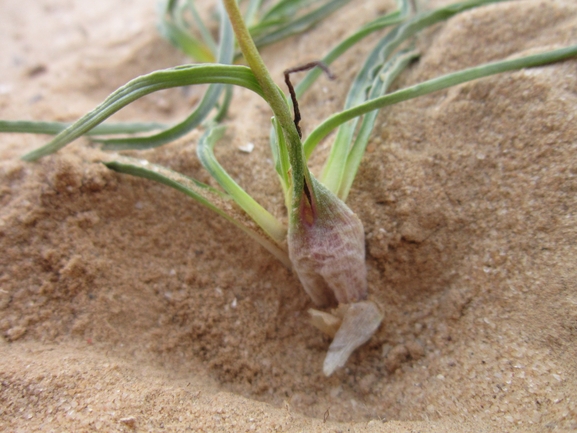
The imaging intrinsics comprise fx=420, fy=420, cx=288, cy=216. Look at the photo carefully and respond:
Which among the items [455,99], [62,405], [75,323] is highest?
[455,99]

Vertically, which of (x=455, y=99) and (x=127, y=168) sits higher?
(x=455, y=99)

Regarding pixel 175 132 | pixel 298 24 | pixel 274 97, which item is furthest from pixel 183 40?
pixel 274 97

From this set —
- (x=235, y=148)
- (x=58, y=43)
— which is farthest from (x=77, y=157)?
(x=58, y=43)

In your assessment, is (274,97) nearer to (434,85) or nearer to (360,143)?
(360,143)

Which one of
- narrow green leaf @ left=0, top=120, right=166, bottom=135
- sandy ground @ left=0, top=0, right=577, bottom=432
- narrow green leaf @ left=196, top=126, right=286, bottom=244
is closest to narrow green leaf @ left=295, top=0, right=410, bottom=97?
sandy ground @ left=0, top=0, right=577, bottom=432

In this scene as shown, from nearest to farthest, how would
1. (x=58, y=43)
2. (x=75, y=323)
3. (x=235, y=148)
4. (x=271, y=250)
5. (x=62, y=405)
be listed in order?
(x=62, y=405), (x=75, y=323), (x=271, y=250), (x=235, y=148), (x=58, y=43)

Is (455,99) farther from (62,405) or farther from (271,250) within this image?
(62,405)

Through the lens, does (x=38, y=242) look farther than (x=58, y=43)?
No
